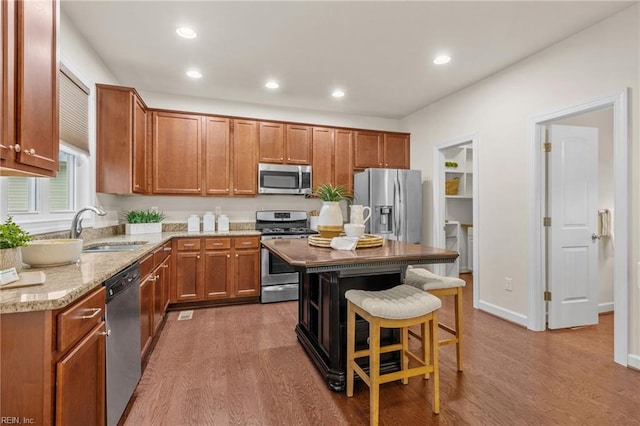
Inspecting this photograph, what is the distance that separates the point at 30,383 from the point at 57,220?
1.80 meters

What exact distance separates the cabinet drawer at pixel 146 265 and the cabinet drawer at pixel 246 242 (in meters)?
1.43

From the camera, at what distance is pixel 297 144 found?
4574 millimetres

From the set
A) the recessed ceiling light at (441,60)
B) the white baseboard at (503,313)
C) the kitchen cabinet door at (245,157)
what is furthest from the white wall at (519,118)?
the kitchen cabinet door at (245,157)

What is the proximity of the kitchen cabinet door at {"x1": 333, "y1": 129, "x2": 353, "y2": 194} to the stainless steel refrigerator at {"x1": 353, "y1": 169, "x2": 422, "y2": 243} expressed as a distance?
34 cm

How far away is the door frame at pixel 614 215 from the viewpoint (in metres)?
2.39

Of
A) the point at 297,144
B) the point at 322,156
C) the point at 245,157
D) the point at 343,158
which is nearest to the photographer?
the point at 245,157

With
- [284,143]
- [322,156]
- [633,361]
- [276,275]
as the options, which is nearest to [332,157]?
[322,156]

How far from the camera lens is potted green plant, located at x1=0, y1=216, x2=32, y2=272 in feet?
4.52

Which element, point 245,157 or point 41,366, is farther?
point 245,157

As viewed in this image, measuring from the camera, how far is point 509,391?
2051mm

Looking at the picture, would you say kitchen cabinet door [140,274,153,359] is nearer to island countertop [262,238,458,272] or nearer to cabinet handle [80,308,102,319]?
cabinet handle [80,308,102,319]

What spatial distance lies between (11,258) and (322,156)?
3.74 metres

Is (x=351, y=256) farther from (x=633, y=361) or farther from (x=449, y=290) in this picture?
(x=633, y=361)

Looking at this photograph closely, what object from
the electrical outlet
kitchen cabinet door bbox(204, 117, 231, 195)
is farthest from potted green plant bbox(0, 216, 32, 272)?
the electrical outlet
